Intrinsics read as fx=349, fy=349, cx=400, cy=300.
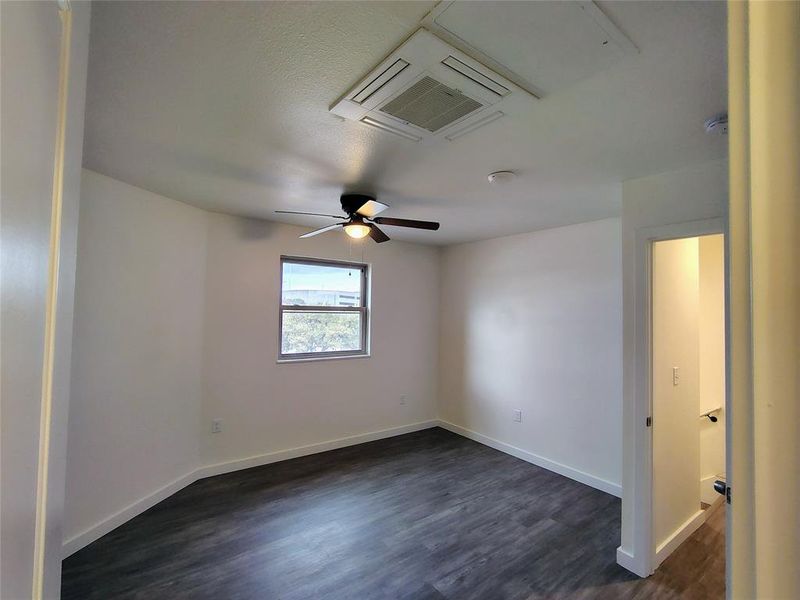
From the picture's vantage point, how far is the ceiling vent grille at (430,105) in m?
1.33

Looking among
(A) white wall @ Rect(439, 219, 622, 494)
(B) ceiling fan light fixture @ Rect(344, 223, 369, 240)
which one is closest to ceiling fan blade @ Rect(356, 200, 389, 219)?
(B) ceiling fan light fixture @ Rect(344, 223, 369, 240)

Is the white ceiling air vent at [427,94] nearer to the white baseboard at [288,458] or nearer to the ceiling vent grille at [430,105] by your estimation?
the ceiling vent grille at [430,105]

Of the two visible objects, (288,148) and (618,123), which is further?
(288,148)

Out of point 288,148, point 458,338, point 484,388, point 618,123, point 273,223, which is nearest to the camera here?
point 618,123

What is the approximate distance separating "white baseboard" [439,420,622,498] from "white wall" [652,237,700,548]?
0.63 m

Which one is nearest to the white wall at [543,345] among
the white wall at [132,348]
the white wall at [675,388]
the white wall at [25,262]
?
the white wall at [675,388]

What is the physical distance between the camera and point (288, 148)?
1896 mm

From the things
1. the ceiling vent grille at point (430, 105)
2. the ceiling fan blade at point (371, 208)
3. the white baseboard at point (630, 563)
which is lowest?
the white baseboard at point (630, 563)

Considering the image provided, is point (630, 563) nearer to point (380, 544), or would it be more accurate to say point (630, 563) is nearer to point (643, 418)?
point (643, 418)

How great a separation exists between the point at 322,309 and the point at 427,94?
9.81ft

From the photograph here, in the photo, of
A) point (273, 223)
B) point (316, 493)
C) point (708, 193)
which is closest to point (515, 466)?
point (316, 493)

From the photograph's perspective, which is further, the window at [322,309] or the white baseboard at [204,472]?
the window at [322,309]

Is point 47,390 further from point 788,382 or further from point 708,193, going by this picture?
point 708,193

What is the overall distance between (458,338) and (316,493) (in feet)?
8.27
